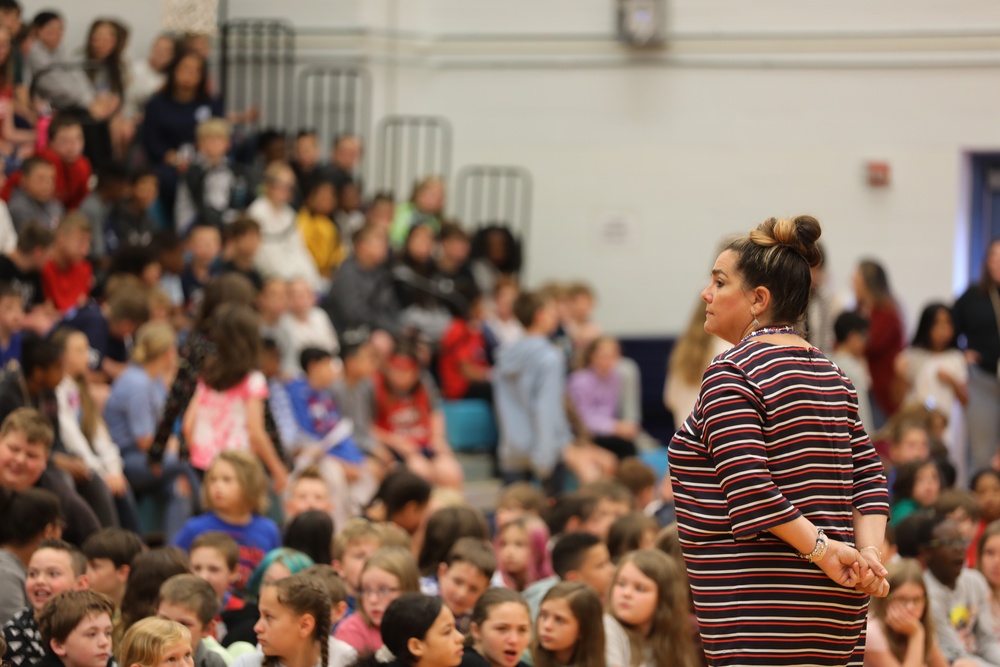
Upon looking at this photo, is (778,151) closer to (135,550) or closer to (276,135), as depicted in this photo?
(276,135)

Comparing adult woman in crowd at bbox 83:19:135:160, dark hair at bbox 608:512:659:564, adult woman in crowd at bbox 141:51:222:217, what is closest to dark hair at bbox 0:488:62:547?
dark hair at bbox 608:512:659:564

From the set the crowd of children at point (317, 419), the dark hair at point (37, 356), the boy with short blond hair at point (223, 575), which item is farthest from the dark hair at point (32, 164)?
the boy with short blond hair at point (223, 575)

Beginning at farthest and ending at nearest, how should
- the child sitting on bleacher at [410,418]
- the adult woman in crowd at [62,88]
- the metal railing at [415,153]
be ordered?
the metal railing at [415,153] → the adult woman in crowd at [62,88] → the child sitting on bleacher at [410,418]

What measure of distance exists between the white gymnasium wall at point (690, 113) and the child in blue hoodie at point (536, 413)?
3.02 meters

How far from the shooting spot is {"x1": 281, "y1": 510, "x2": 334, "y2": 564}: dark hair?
18.6 ft

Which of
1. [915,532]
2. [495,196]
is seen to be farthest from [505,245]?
[915,532]

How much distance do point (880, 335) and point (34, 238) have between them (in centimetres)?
564

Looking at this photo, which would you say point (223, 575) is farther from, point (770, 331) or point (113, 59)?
point (113, 59)

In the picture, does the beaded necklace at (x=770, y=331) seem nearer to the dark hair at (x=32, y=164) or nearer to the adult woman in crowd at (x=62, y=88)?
the dark hair at (x=32, y=164)

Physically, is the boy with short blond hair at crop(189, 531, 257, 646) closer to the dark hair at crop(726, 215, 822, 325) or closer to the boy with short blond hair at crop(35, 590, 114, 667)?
the boy with short blond hair at crop(35, 590, 114, 667)

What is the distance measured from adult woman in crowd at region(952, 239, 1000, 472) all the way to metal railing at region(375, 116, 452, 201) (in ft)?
15.4

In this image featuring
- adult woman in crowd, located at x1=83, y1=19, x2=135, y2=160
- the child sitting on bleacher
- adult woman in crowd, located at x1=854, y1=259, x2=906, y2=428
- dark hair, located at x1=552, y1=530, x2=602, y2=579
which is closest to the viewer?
dark hair, located at x1=552, y1=530, x2=602, y2=579

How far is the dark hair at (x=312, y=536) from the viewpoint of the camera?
5.66m

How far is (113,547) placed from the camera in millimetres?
5004
